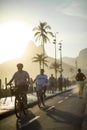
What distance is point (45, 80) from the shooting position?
749 inches

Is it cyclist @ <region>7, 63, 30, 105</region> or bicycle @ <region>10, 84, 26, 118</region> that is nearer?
bicycle @ <region>10, 84, 26, 118</region>

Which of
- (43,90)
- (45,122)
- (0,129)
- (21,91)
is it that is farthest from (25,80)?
(43,90)

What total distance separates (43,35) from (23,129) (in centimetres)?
6764

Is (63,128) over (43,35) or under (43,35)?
under

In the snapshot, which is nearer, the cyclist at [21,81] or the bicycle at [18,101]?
the bicycle at [18,101]

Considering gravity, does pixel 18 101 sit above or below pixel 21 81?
below

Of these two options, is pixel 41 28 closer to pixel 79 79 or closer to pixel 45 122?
pixel 79 79

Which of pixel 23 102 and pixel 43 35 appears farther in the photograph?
pixel 43 35

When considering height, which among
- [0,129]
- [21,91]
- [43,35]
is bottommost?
[0,129]

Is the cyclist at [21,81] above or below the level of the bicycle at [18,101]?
above

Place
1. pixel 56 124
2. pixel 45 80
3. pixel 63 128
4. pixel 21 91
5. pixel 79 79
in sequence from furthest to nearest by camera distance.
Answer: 1. pixel 79 79
2. pixel 45 80
3. pixel 21 91
4. pixel 56 124
5. pixel 63 128

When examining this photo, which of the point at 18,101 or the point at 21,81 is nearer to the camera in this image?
the point at 18,101

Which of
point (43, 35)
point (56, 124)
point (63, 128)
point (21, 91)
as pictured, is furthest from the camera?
point (43, 35)

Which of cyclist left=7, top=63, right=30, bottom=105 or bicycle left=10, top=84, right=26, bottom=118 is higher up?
cyclist left=7, top=63, right=30, bottom=105
